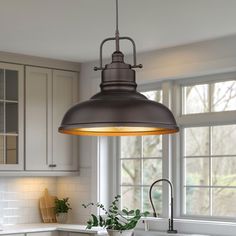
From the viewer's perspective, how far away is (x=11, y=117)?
20.3 feet

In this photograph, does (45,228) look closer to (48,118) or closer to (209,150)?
(48,118)

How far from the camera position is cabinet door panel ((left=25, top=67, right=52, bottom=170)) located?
6.30 metres

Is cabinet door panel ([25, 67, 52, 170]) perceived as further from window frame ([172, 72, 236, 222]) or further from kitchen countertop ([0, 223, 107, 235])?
window frame ([172, 72, 236, 222])

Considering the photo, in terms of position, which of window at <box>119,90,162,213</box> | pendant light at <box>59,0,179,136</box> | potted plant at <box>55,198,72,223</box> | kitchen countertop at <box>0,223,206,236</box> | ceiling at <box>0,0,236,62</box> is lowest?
kitchen countertop at <box>0,223,206,236</box>

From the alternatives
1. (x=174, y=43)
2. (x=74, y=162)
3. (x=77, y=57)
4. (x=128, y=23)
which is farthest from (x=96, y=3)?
(x=74, y=162)

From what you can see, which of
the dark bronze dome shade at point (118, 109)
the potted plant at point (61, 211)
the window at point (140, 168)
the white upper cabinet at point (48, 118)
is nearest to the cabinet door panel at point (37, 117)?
the white upper cabinet at point (48, 118)

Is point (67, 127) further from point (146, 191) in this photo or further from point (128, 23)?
point (146, 191)

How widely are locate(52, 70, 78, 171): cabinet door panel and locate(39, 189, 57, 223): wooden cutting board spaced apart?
1.48ft

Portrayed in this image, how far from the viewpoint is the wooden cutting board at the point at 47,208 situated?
6.68 metres

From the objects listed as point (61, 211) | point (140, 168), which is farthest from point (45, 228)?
point (140, 168)

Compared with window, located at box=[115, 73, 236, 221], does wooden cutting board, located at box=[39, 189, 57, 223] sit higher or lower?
lower

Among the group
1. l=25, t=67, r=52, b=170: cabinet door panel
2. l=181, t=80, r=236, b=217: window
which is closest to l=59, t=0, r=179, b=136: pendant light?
l=181, t=80, r=236, b=217: window

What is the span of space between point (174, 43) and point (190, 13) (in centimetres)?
119

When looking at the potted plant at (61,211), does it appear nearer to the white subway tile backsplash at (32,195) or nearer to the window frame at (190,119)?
the white subway tile backsplash at (32,195)
